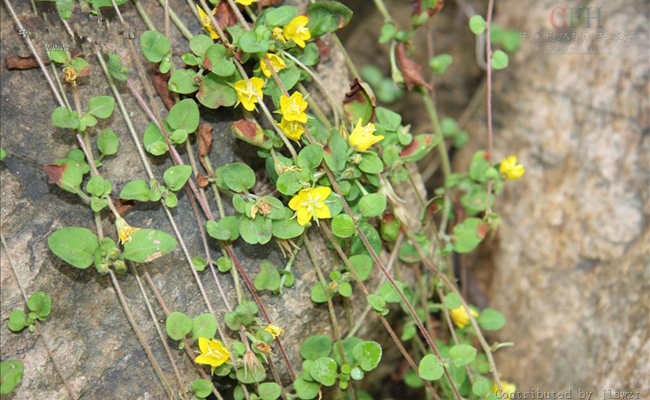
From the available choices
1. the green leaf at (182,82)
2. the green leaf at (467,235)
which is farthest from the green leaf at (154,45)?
the green leaf at (467,235)

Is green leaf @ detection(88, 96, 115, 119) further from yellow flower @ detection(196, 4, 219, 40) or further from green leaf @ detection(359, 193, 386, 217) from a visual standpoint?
green leaf @ detection(359, 193, 386, 217)

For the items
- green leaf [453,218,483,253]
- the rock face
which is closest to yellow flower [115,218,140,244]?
green leaf [453,218,483,253]

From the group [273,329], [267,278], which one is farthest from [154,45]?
[273,329]

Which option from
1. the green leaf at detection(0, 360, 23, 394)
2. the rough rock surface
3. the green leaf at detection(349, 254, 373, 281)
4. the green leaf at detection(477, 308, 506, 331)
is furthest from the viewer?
the green leaf at detection(477, 308, 506, 331)

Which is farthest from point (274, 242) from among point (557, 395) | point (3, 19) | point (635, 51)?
point (635, 51)

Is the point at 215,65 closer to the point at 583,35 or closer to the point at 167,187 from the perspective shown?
the point at 167,187

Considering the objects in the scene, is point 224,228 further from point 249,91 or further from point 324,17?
point 324,17

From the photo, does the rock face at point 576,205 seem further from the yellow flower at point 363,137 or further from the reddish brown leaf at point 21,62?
the reddish brown leaf at point 21,62
